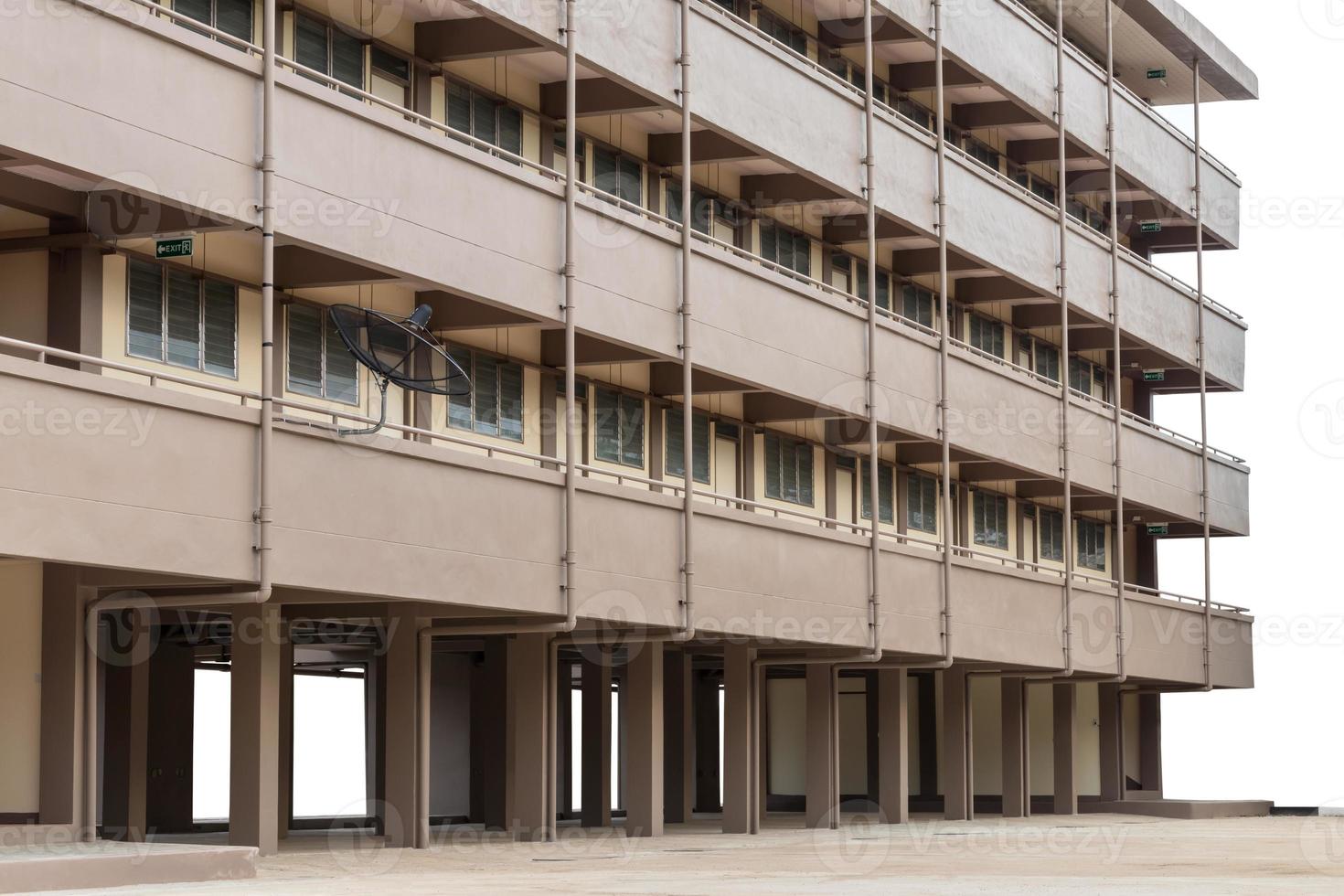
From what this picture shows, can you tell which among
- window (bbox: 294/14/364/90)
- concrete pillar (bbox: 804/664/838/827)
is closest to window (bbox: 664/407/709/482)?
concrete pillar (bbox: 804/664/838/827)

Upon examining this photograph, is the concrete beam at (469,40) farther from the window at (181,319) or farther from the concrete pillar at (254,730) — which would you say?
the concrete pillar at (254,730)

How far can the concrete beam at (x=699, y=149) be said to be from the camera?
3338 centimetres

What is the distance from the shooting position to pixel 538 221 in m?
27.8

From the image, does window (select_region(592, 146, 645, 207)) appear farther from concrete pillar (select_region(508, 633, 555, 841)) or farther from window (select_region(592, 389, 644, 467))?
concrete pillar (select_region(508, 633, 555, 841))

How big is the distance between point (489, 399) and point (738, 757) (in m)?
8.26

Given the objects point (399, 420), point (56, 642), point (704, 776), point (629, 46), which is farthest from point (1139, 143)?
point (56, 642)

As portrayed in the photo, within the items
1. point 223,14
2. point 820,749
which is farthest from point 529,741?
point 223,14

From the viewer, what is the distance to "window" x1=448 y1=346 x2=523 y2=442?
29.2 m

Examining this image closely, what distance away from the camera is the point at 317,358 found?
26688 millimetres

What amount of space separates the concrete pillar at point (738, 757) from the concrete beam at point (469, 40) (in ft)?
37.3

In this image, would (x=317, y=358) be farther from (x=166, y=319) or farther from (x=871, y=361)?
(x=871, y=361)

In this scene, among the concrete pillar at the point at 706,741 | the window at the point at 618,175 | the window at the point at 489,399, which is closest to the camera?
the window at the point at 489,399

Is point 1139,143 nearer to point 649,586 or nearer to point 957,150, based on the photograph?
point 957,150

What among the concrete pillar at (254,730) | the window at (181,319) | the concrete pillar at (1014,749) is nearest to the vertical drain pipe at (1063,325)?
the concrete pillar at (1014,749)
